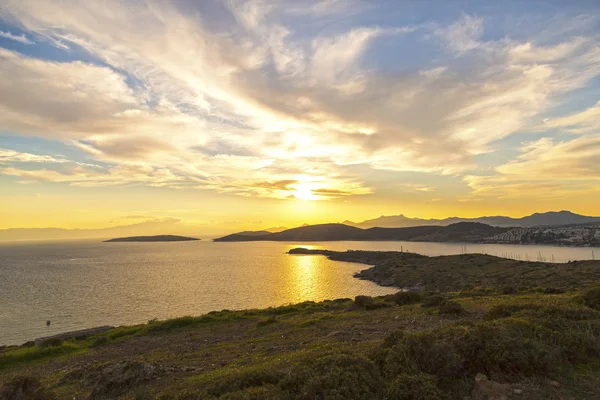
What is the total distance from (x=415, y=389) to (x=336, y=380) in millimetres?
1676

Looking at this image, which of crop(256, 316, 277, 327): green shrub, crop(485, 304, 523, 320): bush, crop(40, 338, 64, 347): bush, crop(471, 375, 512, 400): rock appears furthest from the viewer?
crop(40, 338, 64, 347): bush

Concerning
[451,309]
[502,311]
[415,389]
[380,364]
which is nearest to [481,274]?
[451,309]

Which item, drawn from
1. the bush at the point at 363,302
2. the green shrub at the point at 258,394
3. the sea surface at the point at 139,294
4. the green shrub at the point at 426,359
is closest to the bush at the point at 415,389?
the green shrub at the point at 426,359

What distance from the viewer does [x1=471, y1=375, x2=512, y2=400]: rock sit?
709cm

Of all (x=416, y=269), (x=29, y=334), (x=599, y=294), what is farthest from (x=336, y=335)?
(x=416, y=269)

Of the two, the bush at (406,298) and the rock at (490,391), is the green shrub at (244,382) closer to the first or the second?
the rock at (490,391)

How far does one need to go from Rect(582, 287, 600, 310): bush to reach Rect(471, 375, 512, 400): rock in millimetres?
10552

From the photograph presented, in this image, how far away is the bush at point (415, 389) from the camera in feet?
23.6

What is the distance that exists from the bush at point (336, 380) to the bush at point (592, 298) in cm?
1226

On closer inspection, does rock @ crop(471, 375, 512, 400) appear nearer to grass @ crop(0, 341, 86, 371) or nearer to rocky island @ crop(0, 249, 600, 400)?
rocky island @ crop(0, 249, 600, 400)

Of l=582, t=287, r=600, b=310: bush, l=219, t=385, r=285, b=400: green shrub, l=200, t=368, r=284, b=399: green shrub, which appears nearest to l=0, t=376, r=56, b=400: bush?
l=200, t=368, r=284, b=399: green shrub

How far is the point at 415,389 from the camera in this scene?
7332 millimetres

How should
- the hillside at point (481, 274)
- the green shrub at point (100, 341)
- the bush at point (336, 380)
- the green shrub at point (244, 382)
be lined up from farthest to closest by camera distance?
the hillside at point (481, 274), the green shrub at point (100, 341), the green shrub at point (244, 382), the bush at point (336, 380)

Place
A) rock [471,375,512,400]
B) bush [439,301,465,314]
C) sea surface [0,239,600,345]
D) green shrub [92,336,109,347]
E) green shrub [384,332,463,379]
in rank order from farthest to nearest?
sea surface [0,239,600,345] → green shrub [92,336,109,347] → bush [439,301,465,314] → green shrub [384,332,463,379] → rock [471,375,512,400]
